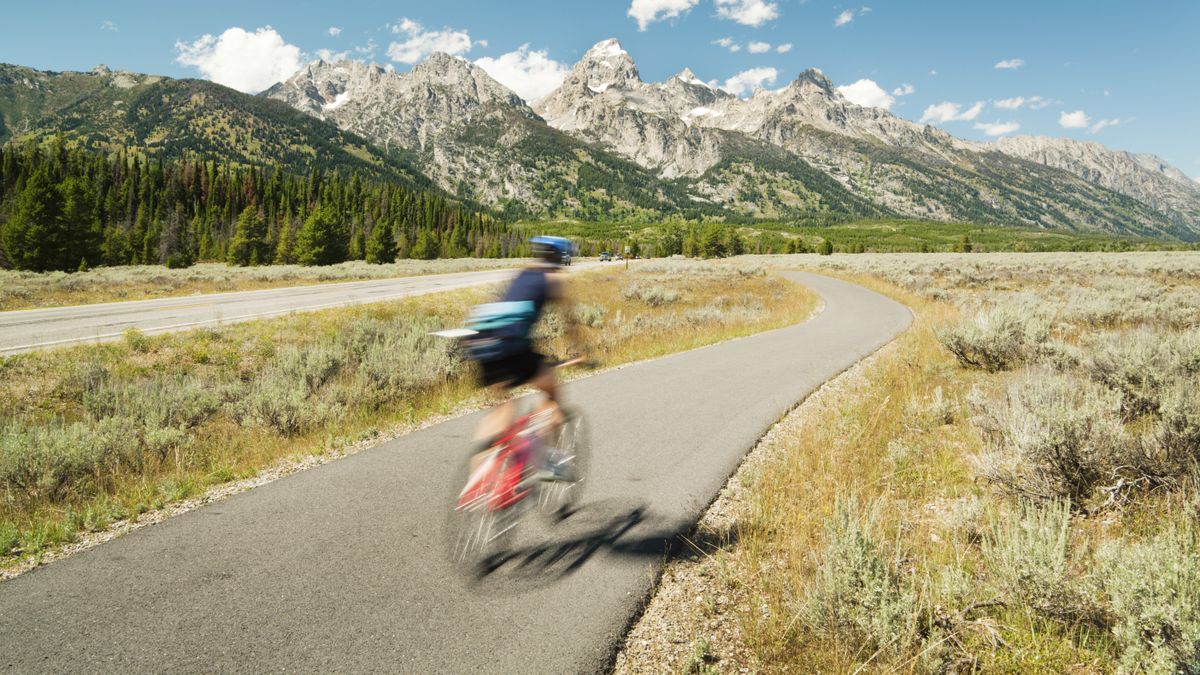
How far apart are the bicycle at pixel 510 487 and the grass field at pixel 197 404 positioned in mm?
1053

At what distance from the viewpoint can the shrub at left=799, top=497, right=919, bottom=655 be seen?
3027 mm

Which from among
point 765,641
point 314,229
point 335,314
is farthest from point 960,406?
point 314,229

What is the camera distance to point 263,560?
3.96 meters

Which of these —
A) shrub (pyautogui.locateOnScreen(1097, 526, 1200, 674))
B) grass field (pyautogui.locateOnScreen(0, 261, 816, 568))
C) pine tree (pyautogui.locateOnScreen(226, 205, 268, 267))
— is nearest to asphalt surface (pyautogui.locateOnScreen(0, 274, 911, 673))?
grass field (pyautogui.locateOnScreen(0, 261, 816, 568))

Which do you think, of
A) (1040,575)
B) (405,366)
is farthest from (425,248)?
(1040,575)

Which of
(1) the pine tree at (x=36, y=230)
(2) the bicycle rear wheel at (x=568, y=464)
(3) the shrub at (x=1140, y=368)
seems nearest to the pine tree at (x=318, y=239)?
(1) the pine tree at (x=36, y=230)

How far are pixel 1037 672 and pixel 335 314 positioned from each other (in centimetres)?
1614

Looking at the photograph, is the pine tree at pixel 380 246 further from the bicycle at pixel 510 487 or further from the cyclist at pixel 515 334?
the bicycle at pixel 510 487

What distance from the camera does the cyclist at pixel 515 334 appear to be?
467 cm

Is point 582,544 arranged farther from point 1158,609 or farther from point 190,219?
point 190,219

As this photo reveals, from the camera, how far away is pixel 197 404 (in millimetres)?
7746

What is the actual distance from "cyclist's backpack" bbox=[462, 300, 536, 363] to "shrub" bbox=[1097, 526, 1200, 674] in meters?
4.28

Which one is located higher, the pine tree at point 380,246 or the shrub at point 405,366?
the pine tree at point 380,246

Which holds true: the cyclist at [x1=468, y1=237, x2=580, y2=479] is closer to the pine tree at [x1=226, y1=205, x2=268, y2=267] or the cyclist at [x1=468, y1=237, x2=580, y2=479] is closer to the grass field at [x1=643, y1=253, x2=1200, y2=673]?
the grass field at [x1=643, y1=253, x2=1200, y2=673]
